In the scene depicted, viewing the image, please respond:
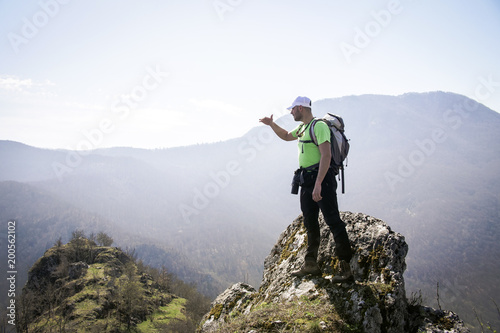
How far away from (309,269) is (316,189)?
66.5 inches

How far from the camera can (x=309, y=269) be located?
5398mm

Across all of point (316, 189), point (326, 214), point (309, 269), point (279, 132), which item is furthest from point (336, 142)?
point (309, 269)

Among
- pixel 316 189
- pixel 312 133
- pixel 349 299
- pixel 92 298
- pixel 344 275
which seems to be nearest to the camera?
pixel 349 299

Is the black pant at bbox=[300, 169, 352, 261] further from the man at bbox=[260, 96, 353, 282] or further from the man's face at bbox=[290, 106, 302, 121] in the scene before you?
the man's face at bbox=[290, 106, 302, 121]

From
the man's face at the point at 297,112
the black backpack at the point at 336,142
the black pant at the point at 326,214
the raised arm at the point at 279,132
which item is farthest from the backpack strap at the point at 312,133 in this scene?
the raised arm at the point at 279,132

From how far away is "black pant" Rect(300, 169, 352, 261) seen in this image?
486 cm

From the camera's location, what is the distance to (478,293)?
170 m

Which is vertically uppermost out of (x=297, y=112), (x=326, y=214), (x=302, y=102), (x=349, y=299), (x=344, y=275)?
(x=302, y=102)

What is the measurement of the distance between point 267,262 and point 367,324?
395 cm

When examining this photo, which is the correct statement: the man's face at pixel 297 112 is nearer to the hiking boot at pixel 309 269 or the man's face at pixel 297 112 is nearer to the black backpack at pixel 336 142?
the black backpack at pixel 336 142

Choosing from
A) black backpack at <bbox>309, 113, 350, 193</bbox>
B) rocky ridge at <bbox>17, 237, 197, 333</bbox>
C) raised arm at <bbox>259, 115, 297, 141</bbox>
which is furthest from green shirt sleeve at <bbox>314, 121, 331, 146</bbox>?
rocky ridge at <bbox>17, 237, 197, 333</bbox>

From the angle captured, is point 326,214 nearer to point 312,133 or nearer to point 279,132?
point 312,133

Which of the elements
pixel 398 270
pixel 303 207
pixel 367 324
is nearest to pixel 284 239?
pixel 303 207

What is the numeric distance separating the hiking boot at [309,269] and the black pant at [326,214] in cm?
9
